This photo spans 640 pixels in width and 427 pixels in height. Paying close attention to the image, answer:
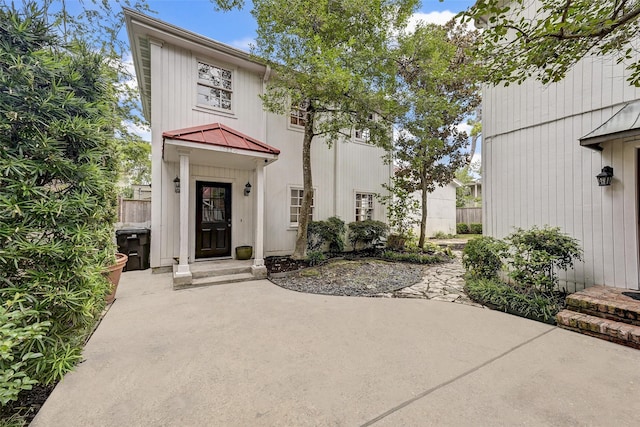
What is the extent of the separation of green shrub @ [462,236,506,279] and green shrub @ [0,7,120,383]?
235 inches

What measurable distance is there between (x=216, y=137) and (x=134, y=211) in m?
6.58

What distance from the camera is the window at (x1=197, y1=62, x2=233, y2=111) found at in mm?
7176

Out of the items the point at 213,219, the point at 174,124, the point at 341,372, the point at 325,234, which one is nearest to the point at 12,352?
the point at 341,372

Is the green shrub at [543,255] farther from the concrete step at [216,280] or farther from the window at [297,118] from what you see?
the window at [297,118]

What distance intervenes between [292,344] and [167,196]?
539 centimetres

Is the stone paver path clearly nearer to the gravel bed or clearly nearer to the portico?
the gravel bed

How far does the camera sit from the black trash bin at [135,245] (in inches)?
259

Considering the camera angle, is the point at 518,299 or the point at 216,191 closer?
the point at 518,299

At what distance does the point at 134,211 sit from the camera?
33.2 ft

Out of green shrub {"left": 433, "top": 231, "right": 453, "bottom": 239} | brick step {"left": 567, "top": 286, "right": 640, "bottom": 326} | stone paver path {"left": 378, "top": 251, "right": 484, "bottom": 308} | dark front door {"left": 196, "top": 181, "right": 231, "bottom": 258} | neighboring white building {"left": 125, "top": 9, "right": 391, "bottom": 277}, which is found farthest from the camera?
green shrub {"left": 433, "top": 231, "right": 453, "bottom": 239}

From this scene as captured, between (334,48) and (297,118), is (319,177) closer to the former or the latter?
(297,118)

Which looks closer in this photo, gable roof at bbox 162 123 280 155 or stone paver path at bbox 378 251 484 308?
stone paver path at bbox 378 251 484 308

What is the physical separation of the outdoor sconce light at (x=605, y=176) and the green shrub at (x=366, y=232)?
6.04m

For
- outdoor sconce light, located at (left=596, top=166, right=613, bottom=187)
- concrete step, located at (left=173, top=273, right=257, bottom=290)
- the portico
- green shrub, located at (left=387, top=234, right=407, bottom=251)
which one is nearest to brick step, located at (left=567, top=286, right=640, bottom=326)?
outdoor sconce light, located at (left=596, top=166, right=613, bottom=187)
